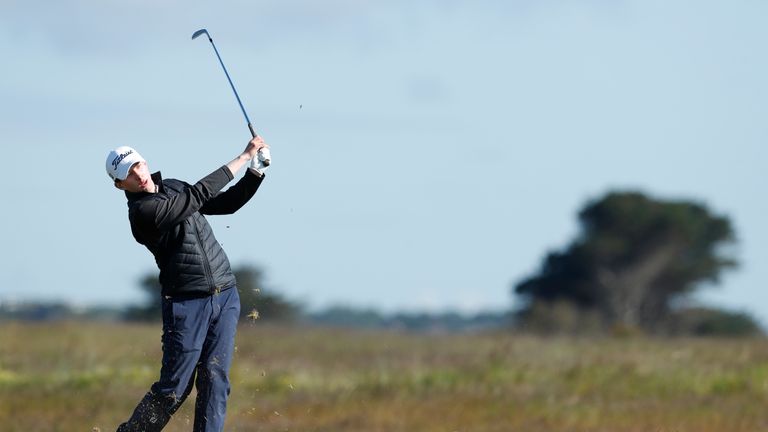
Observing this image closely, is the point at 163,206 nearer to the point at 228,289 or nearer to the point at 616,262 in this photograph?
the point at 228,289

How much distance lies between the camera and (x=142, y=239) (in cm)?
1116

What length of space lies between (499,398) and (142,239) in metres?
8.06

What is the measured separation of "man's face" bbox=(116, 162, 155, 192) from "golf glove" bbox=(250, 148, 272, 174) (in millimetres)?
752

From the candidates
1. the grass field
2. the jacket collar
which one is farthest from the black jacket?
the grass field

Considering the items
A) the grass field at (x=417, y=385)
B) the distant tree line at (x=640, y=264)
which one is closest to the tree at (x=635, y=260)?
the distant tree line at (x=640, y=264)

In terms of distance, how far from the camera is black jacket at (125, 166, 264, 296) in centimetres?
1090

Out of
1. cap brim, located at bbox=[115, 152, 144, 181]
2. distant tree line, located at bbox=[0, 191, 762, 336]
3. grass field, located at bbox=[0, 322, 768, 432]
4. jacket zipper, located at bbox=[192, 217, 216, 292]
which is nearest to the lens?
cap brim, located at bbox=[115, 152, 144, 181]

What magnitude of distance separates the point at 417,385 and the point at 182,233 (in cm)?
1000

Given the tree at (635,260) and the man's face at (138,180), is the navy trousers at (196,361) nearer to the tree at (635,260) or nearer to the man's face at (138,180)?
the man's face at (138,180)

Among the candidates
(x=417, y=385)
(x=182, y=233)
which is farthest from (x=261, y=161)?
(x=417, y=385)

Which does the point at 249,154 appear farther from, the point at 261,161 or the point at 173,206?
the point at 173,206

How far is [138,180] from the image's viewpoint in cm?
1095

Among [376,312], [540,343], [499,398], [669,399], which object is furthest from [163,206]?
[376,312]

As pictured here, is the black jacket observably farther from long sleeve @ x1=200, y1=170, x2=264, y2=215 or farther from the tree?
the tree
